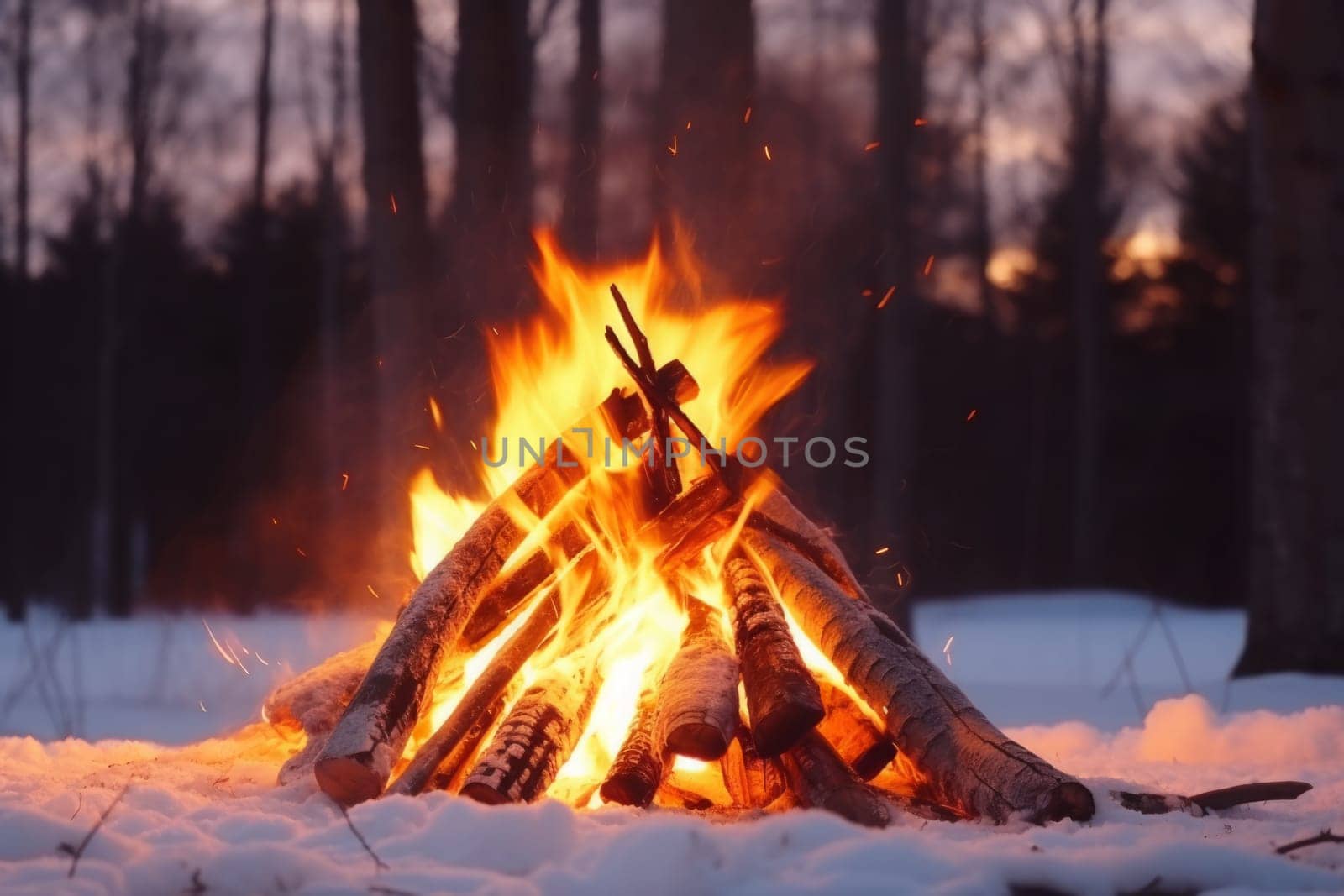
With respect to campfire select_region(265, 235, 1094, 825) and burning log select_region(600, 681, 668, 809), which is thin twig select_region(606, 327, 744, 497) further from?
burning log select_region(600, 681, 668, 809)

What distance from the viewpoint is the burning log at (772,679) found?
2979mm

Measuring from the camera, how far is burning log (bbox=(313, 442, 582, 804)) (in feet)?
9.85

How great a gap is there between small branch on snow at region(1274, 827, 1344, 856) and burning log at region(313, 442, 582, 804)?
74.4 inches

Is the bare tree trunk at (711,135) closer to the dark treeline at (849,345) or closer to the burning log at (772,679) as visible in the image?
the burning log at (772,679)

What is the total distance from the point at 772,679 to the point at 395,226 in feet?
15.0

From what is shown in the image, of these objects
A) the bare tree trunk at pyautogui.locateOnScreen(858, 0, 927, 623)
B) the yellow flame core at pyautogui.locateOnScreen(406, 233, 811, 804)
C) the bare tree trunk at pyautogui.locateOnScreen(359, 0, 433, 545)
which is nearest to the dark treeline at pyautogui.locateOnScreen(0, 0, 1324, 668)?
the bare tree trunk at pyautogui.locateOnScreen(858, 0, 927, 623)

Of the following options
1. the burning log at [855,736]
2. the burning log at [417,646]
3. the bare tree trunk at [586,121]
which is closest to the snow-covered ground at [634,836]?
the burning log at [417,646]

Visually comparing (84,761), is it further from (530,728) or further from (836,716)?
(836,716)

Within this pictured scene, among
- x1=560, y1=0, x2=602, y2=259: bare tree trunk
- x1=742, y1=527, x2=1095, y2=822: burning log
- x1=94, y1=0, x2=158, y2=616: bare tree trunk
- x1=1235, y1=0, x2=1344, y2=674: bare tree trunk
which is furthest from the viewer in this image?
x1=94, y1=0, x2=158, y2=616: bare tree trunk

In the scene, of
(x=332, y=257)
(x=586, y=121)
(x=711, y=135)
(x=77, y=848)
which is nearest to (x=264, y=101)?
(x=332, y=257)

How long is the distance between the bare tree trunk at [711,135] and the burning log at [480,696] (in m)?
1.75

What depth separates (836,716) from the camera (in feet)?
11.4

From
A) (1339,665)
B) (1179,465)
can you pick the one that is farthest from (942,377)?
(1339,665)

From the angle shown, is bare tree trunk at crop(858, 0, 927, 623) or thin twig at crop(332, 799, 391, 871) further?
bare tree trunk at crop(858, 0, 927, 623)
